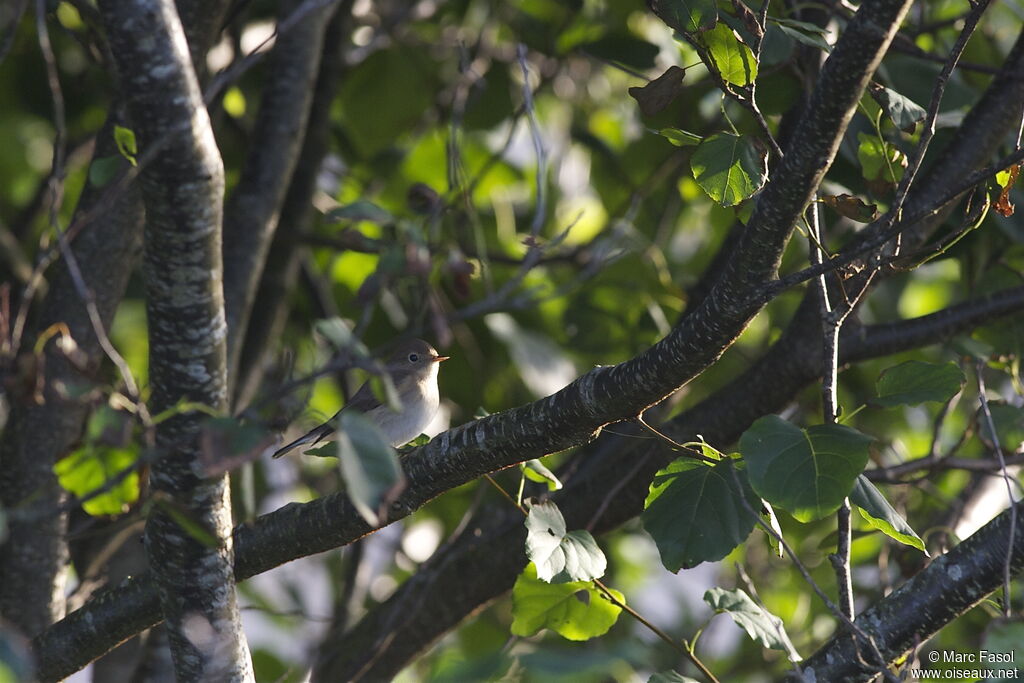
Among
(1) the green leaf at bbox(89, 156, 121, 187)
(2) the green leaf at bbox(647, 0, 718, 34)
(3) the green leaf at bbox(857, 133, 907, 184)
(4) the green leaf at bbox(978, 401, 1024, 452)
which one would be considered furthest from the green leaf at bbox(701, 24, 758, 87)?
(4) the green leaf at bbox(978, 401, 1024, 452)

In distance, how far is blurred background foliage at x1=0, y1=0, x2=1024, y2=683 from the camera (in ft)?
11.8

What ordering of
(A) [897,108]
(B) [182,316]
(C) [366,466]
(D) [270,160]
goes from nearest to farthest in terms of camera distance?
1. (C) [366,466]
2. (B) [182,316]
3. (A) [897,108]
4. (D) [270,160]

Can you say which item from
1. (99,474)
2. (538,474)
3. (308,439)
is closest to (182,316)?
(99,474)

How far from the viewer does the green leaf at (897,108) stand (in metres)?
2.23

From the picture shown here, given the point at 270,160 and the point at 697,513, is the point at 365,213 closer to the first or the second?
the point at 697,513

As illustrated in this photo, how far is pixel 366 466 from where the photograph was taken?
54.1 inches

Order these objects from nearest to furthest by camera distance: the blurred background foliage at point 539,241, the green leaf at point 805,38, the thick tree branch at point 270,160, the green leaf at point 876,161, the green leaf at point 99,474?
the green leaf at point 99,474 < the green leaf at point 805,38 < the green leaf at point 876,161 < the thick tree branch at point 270,160 < the blurred background foliage at point 539,241

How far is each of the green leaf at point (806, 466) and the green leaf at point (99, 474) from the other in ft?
3.91

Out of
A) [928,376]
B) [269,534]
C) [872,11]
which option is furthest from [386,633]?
[872,11]

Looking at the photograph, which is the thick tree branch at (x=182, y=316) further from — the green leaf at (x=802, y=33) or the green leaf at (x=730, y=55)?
the green leaf at (x=802, y=33)

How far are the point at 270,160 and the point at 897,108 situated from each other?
2187 mm

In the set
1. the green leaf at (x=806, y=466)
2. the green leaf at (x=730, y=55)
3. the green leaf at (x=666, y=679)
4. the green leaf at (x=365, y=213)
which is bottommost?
the green leaf at (x=666, y=679)

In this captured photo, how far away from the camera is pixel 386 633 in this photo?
327cm

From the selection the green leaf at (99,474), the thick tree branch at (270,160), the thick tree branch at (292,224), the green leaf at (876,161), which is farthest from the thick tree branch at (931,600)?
the thick tree branch at (292,224)
